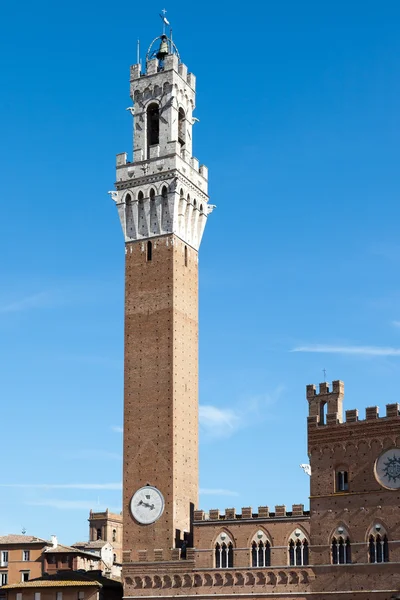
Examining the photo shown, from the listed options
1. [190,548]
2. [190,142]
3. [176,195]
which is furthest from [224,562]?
[190,142]

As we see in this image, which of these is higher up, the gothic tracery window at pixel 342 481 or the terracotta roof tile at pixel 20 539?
the gothic tracery window at pixel 342 481

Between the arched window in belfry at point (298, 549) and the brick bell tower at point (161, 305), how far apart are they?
6796mm

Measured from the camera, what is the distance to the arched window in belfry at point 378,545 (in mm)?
49125

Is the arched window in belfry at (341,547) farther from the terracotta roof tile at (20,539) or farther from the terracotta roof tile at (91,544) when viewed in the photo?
the terracotta roof tile at (91,544)

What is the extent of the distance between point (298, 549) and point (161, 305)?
16.2 meters

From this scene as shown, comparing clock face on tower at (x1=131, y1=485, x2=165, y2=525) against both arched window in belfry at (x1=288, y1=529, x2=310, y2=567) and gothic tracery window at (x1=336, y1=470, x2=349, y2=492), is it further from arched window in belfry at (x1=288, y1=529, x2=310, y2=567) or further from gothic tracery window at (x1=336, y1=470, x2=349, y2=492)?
gothic tracery window at (x1=336, y1=470, x2=349, y2=492)

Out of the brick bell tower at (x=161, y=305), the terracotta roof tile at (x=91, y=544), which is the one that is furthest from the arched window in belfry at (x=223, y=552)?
the terracotta roof tile at (x=91, y=544)

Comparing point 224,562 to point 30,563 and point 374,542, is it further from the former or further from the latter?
point 30,563

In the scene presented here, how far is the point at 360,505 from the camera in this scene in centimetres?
5028

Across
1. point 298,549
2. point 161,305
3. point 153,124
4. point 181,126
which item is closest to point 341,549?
point 298,549

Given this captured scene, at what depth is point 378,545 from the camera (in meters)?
49.4

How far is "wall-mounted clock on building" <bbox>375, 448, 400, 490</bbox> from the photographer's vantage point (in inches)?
1956

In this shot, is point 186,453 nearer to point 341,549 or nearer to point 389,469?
point 341,549

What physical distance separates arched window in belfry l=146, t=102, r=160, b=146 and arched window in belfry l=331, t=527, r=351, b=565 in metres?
26.4
